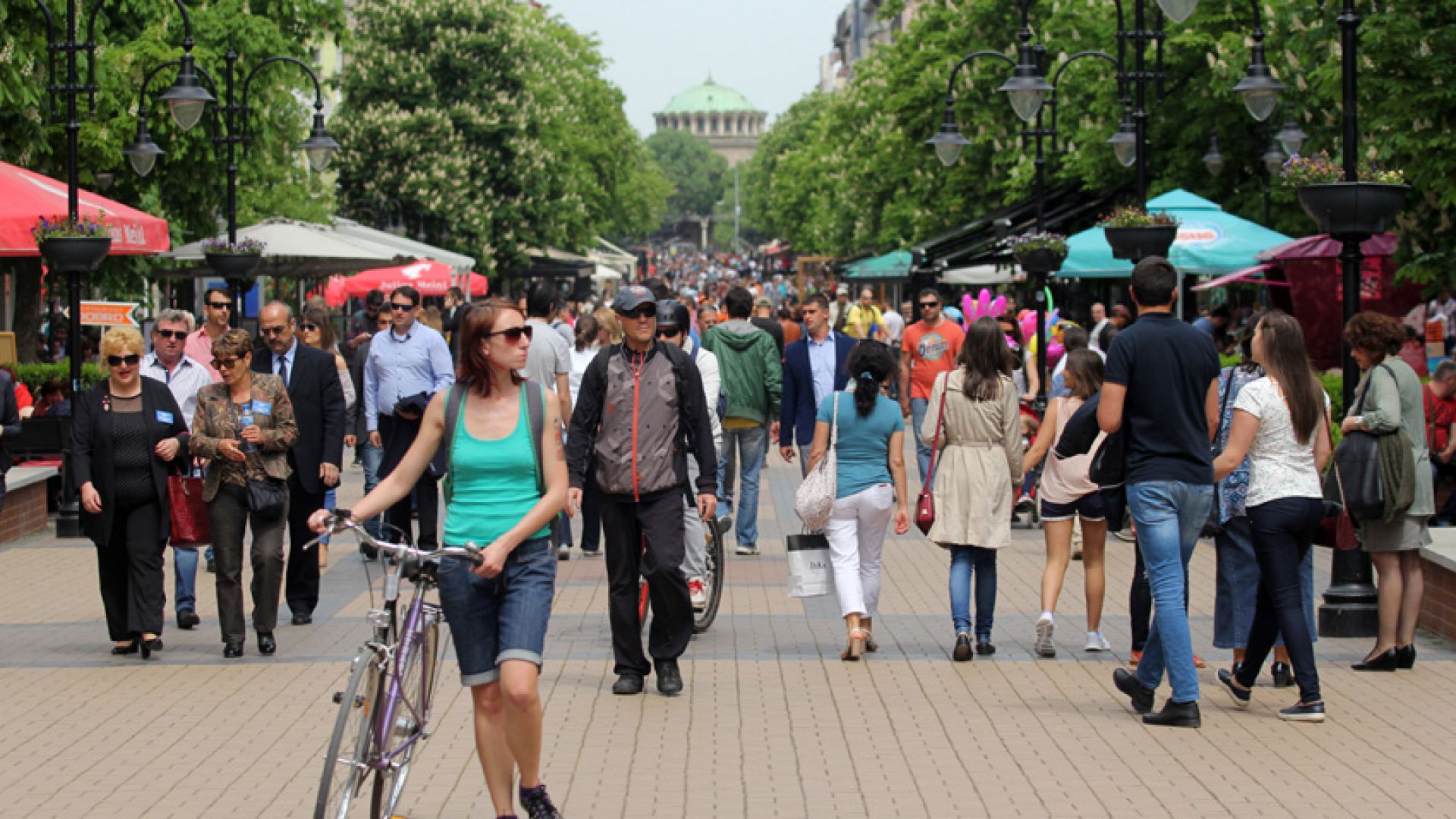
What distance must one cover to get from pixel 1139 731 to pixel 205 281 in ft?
138

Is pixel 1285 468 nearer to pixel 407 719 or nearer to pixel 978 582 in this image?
pixel 978 582

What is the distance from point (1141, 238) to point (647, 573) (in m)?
8.62

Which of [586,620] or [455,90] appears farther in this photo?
[455,90]

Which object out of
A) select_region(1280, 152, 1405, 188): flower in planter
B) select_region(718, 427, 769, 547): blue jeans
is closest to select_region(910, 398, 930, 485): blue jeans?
select_region(718, 427, 769, 547): blue jeans

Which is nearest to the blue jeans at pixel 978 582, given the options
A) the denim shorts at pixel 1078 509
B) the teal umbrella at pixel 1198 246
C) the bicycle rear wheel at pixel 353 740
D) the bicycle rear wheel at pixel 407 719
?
the denim shorts at pixel 1078 509

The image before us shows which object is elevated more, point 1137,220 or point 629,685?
point 1137,220

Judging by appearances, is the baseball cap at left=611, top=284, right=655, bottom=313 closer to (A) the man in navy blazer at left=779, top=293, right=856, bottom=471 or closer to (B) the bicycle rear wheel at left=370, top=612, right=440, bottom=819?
(B) the bicycle rear wheel at left=370, top=612, right=440, bottom=819

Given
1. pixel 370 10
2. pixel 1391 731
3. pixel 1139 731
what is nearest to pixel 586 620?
pixel 1139 731

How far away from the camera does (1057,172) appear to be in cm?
3750

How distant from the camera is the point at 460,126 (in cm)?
5081

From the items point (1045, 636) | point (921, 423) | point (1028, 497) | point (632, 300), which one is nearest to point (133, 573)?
point (632, 300)

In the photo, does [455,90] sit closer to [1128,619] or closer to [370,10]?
[370,10]

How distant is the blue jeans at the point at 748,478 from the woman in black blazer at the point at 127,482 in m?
4.77

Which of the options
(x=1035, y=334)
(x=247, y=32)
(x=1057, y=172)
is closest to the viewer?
(x=1035, y=334)
